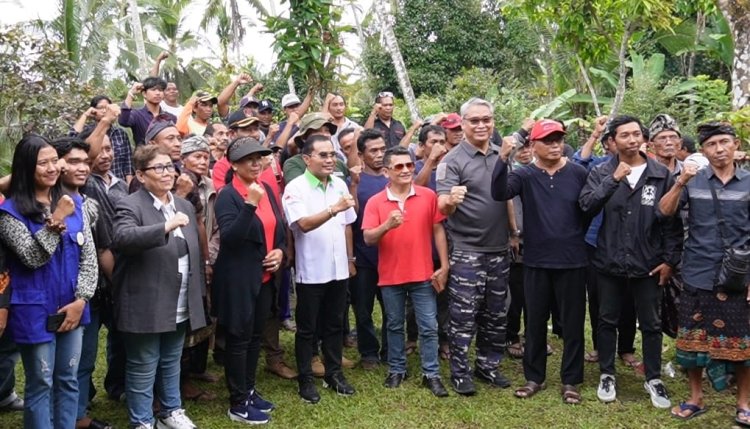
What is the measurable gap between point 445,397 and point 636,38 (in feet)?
33.4

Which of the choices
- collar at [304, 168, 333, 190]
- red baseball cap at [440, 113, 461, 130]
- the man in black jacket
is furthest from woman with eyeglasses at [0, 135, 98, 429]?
the man in black jacket

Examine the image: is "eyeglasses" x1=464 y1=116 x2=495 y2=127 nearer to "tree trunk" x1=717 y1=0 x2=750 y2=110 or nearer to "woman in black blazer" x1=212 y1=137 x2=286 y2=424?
"woman in black blazer" x1=212 y1=137 x2=286 y2=424

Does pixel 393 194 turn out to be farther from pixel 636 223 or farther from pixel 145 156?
pixel 145 156

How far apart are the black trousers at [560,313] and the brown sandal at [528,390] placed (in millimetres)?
40

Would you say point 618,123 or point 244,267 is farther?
point 618,123

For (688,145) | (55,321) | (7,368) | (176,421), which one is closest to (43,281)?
(55,321)

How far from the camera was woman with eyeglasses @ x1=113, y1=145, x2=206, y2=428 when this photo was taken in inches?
158

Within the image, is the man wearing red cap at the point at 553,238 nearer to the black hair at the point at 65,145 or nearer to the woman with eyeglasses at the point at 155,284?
the woman with eyeglasses at the point at 155,284

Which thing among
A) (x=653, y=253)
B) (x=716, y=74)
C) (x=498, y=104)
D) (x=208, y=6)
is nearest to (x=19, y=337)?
(x=653, y=253)

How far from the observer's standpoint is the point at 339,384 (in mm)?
5277

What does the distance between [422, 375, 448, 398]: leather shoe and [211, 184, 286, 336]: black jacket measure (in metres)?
1.62

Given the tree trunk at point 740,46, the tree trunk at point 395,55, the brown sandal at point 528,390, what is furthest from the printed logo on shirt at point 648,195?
the tree trunk at point 395,55

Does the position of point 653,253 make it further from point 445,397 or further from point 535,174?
point 445,397

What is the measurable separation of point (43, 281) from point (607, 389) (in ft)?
13.3
